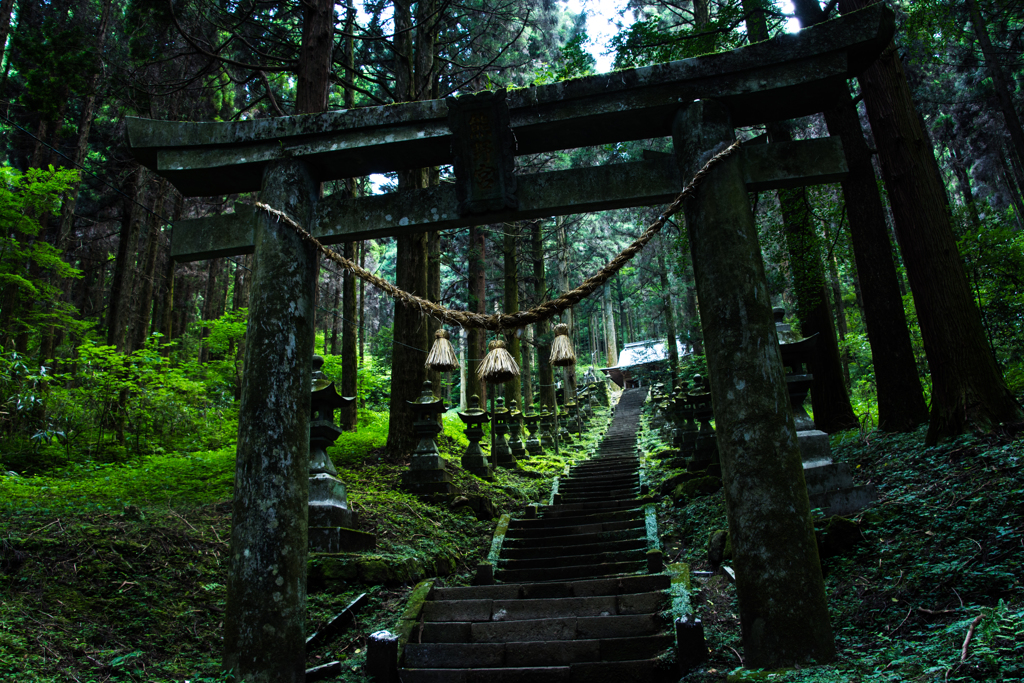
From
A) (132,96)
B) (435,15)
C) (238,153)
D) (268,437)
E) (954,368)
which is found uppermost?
(435,15)

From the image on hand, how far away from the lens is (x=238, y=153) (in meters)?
4.11

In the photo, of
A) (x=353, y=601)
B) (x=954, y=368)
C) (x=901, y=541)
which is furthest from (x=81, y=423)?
(x=954, y=368)

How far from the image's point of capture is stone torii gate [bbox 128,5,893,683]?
124 inches

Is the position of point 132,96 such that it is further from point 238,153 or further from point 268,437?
point 268,437

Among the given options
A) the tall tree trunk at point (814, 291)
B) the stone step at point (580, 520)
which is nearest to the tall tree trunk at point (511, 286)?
the stone step at point (580, 520)

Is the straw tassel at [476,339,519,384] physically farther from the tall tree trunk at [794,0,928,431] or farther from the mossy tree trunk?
the mossy tree trunk

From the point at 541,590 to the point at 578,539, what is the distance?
1.68m

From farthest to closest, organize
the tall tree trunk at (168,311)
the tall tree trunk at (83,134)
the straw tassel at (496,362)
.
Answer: the tall tree trunk at (168,311) < the tall tree trunk at (83,134) < the straw tassel at (496,362)

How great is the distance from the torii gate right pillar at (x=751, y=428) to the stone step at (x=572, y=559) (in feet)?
10.1

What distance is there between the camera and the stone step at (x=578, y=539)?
6.71 metres

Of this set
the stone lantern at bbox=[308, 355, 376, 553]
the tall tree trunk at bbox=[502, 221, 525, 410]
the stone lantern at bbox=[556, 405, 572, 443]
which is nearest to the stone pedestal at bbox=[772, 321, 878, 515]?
the stone lantern at bbox=[308, 355, 376, 553]

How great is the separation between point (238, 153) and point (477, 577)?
4380 millimetres

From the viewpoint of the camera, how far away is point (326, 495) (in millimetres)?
5961

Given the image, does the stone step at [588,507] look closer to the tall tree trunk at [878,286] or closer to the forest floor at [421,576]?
the forest floor at [421,576]
